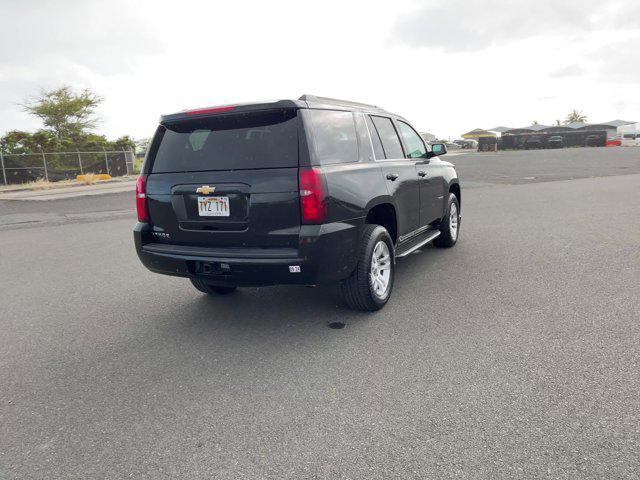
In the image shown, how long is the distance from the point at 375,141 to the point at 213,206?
182cm

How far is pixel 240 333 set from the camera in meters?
4.24

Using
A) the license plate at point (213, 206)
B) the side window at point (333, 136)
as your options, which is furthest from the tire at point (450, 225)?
the license plate at point (213, 206)

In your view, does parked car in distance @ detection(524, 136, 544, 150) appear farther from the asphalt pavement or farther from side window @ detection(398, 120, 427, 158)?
side window @ detection(398, 120, 427, 158)

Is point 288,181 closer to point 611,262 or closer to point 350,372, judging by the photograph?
point 350,372

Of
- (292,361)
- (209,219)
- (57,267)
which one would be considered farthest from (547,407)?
(57,267)

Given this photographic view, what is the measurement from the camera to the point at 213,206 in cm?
404

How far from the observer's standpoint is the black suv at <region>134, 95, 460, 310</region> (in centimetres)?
384

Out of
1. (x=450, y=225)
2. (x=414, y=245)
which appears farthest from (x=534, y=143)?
(x=414, y=245)

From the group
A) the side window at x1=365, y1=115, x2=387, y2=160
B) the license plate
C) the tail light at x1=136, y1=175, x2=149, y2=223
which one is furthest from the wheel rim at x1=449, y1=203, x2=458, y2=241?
the tail light at x1=136, y1=175, x2=149, y2=223

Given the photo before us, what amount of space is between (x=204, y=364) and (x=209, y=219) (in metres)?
1.15

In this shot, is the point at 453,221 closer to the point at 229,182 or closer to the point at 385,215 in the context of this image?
the point at 385,215

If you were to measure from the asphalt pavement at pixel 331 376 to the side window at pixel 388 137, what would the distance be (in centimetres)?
140

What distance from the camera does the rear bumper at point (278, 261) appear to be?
3.81m

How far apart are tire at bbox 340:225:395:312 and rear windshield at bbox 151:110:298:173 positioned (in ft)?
3.36
